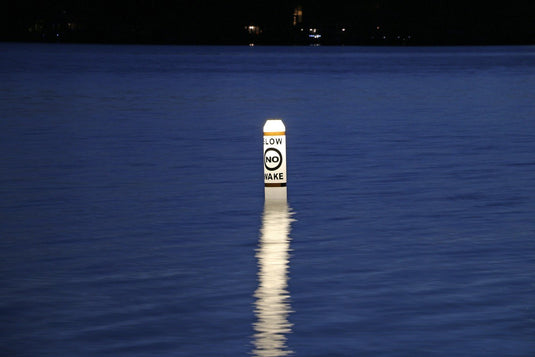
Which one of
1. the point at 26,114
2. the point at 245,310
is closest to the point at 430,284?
the point at 245,310

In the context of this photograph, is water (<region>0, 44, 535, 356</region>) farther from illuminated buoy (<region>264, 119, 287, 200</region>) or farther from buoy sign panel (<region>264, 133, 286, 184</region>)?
buoy sign panel (<region>264, 133, 286, 184</region>)

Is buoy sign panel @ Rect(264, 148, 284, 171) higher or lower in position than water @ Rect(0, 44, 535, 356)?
higher

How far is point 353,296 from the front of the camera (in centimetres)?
1080

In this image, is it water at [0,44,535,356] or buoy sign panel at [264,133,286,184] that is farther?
buoy sign panel at [264,133,286,184]

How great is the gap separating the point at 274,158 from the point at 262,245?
2.61 meters

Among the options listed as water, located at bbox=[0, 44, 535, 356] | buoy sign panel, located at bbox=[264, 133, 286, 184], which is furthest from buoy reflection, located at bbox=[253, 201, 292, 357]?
buoy sign panel, located at bbox=[264, 133, 286, 184]

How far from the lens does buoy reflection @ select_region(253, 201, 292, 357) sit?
921cm

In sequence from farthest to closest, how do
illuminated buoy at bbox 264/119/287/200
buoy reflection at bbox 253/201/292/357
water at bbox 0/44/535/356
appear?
illuminated buoy at bbox 264/119/287/200, water at bbox 0/44/535/356, buoy reflection at bbox 253/201/292/357

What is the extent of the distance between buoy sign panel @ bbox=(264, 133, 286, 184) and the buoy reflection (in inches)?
19.8

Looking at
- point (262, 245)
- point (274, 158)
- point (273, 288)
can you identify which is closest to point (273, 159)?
point (274, 158)

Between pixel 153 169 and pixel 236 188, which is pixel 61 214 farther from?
pixel 153 169

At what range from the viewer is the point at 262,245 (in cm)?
1366

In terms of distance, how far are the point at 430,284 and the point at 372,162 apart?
11797mm

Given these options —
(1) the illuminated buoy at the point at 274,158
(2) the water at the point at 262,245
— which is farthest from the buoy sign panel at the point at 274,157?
(2) the water at the point at 262,245
